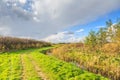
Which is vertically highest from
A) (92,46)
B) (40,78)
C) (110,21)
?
(110,21)

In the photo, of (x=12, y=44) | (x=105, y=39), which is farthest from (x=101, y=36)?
(x=12, y=44)

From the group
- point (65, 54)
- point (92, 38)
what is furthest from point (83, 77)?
point (92, 38)

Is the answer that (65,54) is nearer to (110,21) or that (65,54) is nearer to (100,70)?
(110,21)

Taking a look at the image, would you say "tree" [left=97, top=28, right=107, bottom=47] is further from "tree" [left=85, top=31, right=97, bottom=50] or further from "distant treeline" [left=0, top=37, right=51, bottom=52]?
"distant treeline" [left=0, top=37, right=51, bottom=52]

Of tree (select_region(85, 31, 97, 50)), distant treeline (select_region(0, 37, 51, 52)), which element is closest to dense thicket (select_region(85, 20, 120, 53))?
tree (select_region(85, 31, 97, 50))

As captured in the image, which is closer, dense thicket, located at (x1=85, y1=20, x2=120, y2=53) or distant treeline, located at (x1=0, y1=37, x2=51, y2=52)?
dense thicket, located at (x1=85, y1=20, x2=120, y2=53)

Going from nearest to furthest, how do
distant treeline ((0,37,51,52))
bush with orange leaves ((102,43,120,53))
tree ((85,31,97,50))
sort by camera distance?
bush with orange leaves ((102,43,120,53))
tree ((85,31,97,50))
distant treeline ((0,37,51,52))

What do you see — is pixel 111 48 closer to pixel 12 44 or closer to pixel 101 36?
pixel 101 36

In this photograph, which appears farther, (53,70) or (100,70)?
(100,70)

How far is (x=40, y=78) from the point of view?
66.1 feet

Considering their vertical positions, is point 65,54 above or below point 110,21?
below

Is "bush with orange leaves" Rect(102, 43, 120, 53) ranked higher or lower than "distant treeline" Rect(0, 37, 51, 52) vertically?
lower

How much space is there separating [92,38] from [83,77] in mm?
22998

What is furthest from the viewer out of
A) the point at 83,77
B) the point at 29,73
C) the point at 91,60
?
the point at 91,60
